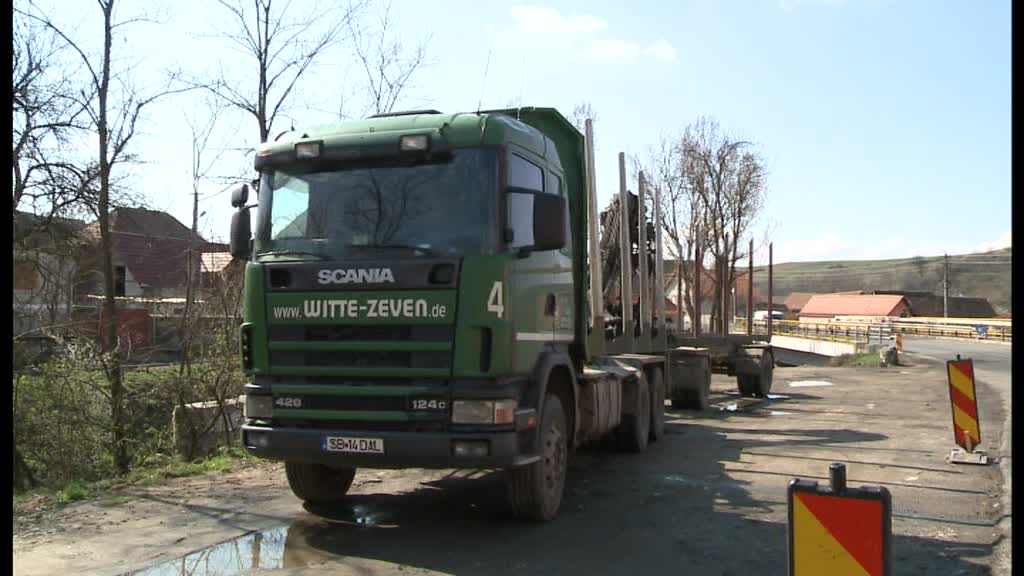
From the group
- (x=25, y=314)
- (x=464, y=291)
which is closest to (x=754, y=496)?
→ (x=464, y=291)

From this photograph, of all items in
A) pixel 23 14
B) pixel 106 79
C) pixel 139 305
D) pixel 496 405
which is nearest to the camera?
pixel 496 405

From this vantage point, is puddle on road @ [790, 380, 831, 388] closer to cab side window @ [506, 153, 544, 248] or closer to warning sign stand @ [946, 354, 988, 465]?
warning sign stand @ [946, 354, 988, 465]

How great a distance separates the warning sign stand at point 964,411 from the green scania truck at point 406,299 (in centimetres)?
541

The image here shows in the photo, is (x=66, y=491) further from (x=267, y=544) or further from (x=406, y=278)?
(x=406, y=278)

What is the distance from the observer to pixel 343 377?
19.5 ft

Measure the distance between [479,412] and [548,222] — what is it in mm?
1449

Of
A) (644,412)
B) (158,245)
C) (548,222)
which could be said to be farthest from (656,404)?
(158,245)

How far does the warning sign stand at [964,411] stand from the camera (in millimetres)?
9484

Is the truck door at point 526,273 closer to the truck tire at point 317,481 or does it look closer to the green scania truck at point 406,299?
the green scania truck at point 406,299

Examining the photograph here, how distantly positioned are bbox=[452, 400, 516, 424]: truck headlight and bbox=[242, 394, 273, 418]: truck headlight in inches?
55.9

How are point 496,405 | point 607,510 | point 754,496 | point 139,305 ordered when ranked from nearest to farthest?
point 496,405 < point 607,510 < point 754,496 < point 139,305

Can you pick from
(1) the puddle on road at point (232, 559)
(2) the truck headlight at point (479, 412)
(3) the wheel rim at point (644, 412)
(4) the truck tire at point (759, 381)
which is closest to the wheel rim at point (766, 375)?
(4) the truck tire at point (759, 381)

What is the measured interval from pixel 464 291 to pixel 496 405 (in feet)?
2.64

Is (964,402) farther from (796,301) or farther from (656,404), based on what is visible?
(796,301)
